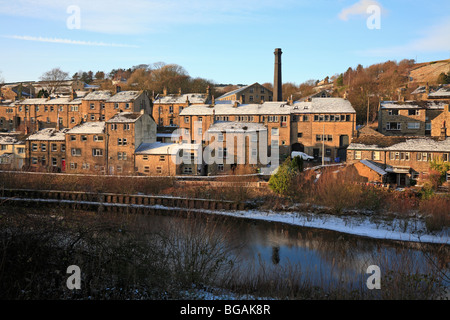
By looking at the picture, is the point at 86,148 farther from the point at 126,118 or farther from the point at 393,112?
the point at 393,112

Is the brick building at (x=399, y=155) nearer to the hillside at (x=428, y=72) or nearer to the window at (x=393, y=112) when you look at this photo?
the window at (x=393, y=112)

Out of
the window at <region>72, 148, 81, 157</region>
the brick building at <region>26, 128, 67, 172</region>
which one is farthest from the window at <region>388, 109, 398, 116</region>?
the brick building at <region>26, 128, 67, 172</region>

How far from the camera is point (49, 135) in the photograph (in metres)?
45.8

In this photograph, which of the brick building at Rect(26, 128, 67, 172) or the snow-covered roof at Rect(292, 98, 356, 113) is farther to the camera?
the snow-covered roof at Rect(292, 98, 356, 113)

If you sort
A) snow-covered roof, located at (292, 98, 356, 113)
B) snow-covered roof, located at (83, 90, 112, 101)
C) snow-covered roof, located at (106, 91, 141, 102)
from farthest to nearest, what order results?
snow-covered roof, located at (83, 90, 112, 101) → snow-covered roof, located at (106, 91, 141, 102) → snow-covered roof, located at (292, 98, 356, 113)

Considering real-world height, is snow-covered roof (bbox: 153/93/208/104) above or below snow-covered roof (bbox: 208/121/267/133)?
above

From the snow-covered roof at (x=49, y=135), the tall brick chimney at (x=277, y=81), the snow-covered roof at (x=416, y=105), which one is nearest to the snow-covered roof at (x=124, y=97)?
the snow-covered roof at (x=49, y=135)

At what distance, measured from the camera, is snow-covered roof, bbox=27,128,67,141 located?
45.1 metres

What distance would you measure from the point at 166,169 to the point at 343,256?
23826mm

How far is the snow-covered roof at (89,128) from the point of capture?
43109 mm

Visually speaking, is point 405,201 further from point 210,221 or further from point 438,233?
point 210,221

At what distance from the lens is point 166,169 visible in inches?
1550

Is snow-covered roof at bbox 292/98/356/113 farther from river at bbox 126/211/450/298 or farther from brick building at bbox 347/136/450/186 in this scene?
river at bbox 126/211/450/298

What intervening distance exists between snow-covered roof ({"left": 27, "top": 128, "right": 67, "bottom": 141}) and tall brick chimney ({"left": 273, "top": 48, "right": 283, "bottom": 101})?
3063 centimetres
